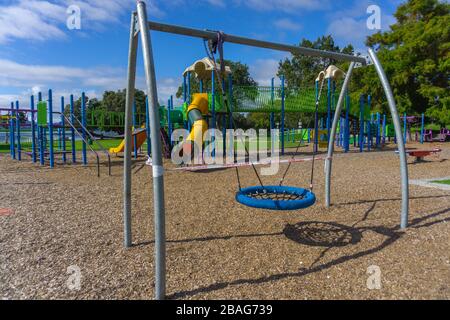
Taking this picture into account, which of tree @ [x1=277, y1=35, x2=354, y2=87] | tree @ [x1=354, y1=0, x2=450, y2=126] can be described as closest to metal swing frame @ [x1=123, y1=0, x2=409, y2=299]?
tree @ [x1=354, y1=0, x2=450, y2=126]

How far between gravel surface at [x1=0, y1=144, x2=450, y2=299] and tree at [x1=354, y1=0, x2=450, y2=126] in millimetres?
20375

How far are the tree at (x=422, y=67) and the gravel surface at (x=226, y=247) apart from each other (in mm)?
20375

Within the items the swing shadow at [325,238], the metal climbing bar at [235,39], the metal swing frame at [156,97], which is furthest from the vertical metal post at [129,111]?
the swing shadow at [325,238]

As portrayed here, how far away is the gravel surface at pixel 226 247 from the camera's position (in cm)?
267

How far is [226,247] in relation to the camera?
3557 millimetres

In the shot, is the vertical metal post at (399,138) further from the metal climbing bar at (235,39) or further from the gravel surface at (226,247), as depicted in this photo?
the metal climbing bar at (235,39)

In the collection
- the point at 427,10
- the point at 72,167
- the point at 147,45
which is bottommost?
the point at 72,167

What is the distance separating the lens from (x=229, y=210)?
5109 millimetres

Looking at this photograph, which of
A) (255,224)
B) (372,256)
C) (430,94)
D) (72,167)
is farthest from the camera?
(430,94)

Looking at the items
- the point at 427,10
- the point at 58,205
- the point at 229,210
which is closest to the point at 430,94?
the point at 427,10

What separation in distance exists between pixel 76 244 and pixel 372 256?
3.22 m

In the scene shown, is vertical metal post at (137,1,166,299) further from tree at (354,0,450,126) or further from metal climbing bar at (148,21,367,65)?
tree at (354,0,450,126)
